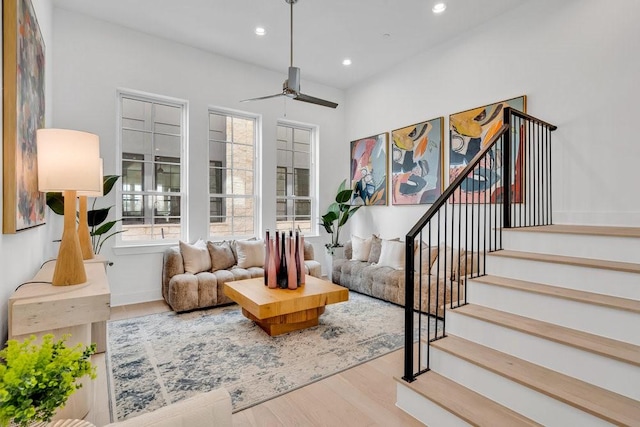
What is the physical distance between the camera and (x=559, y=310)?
7.20 ft

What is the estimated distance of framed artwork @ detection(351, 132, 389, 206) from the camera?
19.3 feet

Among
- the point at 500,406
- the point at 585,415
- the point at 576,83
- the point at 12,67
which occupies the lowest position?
the point at 500,406

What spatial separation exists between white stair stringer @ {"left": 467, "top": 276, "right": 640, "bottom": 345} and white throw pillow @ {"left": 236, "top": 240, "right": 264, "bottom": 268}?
10.3ft

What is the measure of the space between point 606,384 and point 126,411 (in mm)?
2922

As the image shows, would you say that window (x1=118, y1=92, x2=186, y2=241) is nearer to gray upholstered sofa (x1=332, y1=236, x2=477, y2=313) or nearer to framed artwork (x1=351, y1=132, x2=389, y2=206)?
gray upholstered sofa (x1=332, y1=236, x2=477, y2=313)

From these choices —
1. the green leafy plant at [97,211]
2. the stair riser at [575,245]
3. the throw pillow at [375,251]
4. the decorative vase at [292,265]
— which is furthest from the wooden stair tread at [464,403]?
the green leafy plant at [97,211]

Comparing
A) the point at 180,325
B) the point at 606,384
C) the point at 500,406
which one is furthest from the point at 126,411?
the point at 606,384

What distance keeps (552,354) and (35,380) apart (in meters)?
2.46

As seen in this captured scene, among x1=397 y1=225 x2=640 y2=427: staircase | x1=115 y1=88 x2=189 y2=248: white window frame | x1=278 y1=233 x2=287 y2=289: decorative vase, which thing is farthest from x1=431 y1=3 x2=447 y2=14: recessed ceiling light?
x1=115 y1=88 x2=189 y2=248: white window frame

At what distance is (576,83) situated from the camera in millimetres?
3562

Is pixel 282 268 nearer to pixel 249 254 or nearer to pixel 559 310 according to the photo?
pixel 249 254

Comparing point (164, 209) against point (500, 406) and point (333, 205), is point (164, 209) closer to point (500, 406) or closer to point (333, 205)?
point (333, 205)

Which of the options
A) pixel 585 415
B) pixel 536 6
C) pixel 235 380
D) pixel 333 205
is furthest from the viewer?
pixel 333 205

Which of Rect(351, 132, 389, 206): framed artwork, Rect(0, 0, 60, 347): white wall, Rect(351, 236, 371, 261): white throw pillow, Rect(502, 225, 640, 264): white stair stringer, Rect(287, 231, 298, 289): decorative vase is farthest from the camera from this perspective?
Rect(351, 132, 389, 206): framed artwork
